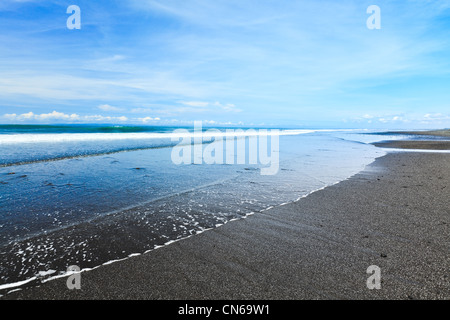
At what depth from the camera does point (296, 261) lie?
3492mm

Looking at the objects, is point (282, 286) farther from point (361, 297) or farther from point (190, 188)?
point (190, 188)

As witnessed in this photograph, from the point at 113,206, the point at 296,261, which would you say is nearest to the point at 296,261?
the point at 296,261

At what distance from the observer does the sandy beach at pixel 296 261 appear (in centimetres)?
283

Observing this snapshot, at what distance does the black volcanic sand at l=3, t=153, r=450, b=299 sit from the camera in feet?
9.29

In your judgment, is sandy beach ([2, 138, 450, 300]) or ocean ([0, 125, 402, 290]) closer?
sandy beach ([2, 138, 450, 300])

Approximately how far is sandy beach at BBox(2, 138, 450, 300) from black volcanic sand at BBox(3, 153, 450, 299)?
1 centimetres

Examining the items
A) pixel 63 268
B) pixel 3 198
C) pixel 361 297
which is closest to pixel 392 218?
Result: pixel 361 297

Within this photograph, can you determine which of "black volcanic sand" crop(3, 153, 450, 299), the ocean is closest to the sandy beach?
"black volcanic sand" crop(3, 153, 450, 299)

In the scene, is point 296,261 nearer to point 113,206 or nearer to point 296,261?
point 296,261

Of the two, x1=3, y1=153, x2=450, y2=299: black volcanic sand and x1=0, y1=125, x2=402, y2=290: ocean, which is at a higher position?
x1=0, y1=125, x2=402, y2=290: ocean

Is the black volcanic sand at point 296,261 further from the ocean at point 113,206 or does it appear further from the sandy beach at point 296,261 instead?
the ocean at point 113,206

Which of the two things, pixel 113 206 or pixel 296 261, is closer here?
pixel 296 261

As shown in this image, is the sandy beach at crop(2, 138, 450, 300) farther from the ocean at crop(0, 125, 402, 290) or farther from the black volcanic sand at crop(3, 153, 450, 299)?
the ocean at crop(0, 125, 402, 290)

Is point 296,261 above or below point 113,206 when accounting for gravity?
below
